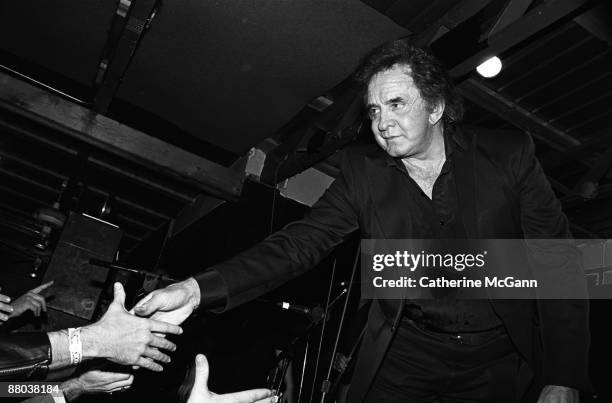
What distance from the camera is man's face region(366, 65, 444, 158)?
228 centimetres

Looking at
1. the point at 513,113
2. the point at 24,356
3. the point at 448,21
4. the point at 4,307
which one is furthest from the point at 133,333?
the point at 513,113

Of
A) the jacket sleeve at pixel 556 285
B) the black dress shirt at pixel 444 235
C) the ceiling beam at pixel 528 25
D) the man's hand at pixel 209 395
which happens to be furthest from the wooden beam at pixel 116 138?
the man's hand at pixel 209 395

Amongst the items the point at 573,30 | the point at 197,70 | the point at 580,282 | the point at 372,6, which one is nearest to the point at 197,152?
the point at 197,70

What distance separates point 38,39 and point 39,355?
4700 mm

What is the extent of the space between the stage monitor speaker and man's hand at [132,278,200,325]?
3.35 m


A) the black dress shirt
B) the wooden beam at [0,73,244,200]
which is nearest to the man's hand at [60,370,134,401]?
the black dress shirt

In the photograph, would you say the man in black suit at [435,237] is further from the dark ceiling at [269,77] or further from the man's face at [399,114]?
the dark ceiling at [269,77]

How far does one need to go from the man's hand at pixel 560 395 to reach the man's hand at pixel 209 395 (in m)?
1.05

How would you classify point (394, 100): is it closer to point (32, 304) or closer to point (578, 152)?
point (32, 304)

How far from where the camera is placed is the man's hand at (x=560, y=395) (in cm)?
169

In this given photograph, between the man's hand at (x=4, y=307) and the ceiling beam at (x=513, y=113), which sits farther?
the ceiling beam at (x=513, y=113)

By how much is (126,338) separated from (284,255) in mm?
709

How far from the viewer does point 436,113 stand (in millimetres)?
2520

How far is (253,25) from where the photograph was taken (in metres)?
4.28
